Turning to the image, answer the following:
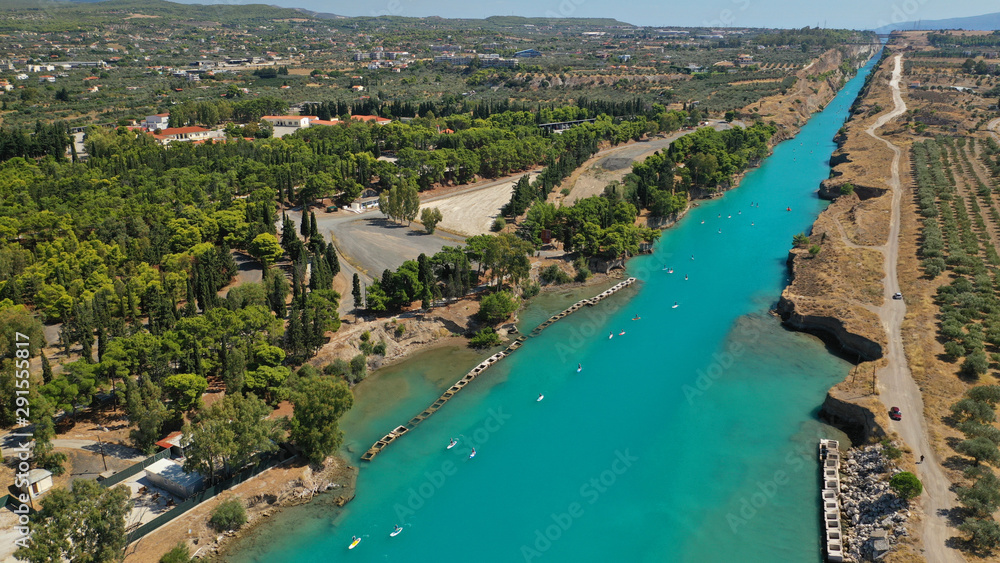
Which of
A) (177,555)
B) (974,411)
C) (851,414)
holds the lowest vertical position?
(177,555)

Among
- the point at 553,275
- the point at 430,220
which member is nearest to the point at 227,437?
the point at 553,275

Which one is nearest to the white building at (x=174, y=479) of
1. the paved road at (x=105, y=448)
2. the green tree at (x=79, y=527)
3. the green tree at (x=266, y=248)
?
the paved road at (x=105, y=448)

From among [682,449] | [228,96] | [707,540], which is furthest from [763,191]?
[228,96]

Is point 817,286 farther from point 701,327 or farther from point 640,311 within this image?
point 640,311

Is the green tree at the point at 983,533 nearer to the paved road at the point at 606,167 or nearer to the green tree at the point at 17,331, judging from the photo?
the green tree at the point at 17,331

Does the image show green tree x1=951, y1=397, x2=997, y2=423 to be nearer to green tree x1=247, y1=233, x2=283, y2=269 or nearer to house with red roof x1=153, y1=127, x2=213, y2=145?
green tree x1=247, y1=233, x2=283, y2=269

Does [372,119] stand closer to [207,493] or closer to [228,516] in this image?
[207,493]
